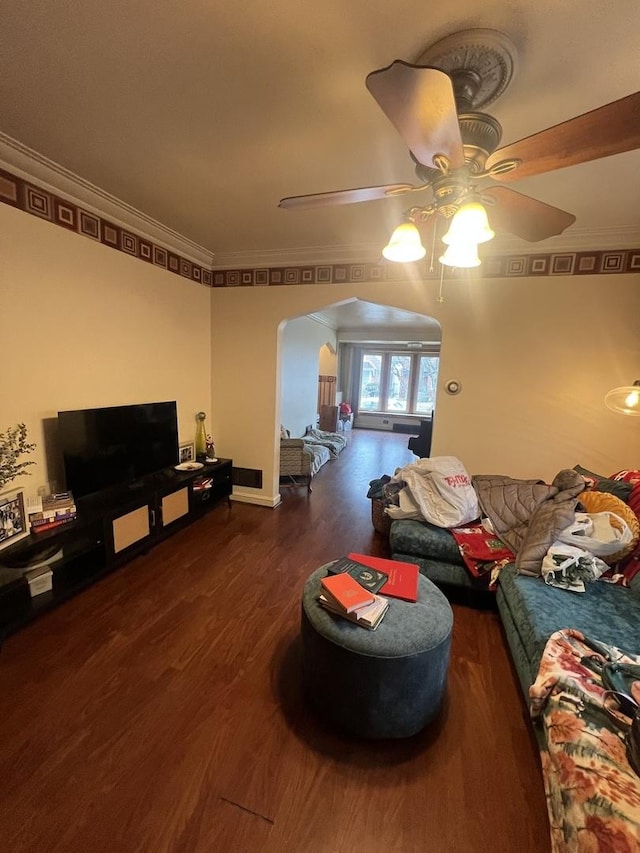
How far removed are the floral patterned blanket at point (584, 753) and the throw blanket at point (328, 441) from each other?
4.90 m

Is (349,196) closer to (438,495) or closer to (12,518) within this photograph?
(438,495)

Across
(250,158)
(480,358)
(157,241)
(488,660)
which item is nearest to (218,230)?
(157,241)

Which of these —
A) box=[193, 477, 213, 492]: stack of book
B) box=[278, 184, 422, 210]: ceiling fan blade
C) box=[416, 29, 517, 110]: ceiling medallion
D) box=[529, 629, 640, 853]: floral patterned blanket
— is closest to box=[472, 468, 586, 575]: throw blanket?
box=[529, 629, 640, 853]: floral patterned blanket

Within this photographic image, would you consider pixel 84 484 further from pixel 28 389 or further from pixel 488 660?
pixel 488 660

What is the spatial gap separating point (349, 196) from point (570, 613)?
84.0 inches

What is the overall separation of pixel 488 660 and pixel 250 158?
3027mm

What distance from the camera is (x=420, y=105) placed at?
3.29 ft

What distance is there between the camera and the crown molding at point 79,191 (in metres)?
1.99

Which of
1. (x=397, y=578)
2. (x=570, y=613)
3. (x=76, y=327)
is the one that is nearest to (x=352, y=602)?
(x=397, y=578)

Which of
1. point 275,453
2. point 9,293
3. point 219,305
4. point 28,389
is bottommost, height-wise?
point 275,453

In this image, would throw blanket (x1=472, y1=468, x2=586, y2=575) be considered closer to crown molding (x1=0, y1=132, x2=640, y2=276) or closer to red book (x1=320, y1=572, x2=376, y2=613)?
red book (x1=320, y1=572, x2=376, y2=613)

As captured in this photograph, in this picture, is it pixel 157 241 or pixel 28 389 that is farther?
pixel 157 241

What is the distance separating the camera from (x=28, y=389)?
227 cm

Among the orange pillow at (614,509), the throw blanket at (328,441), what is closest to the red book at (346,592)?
the orange pillow at (614,509)
